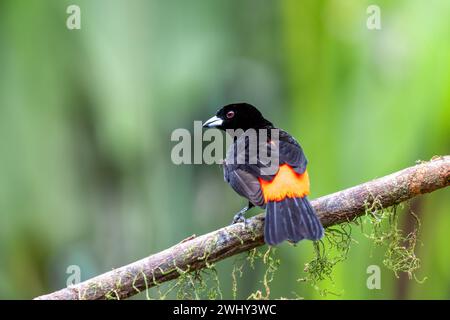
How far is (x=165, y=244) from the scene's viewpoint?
6.07 meters

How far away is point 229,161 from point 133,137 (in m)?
1.38

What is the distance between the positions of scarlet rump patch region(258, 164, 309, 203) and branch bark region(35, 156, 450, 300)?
0.56 feet

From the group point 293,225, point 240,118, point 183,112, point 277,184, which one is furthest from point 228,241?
point 183,112

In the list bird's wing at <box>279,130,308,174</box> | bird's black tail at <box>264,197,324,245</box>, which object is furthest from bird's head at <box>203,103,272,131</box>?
bird's black tail at <box>264,197,324,245</box>

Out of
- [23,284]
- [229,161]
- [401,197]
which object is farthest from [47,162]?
[401,197]

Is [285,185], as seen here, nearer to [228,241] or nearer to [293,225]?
[293,225]

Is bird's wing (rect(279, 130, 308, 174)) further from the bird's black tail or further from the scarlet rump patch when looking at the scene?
the bird's black tail

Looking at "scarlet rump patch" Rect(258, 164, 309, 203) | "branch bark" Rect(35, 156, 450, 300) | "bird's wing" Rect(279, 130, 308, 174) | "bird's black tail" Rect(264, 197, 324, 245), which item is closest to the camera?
"branch bark" Rect(35, 156, 450, 300)

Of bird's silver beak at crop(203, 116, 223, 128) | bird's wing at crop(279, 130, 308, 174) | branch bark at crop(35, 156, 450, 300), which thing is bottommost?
branch bark at crop(35, 156, 450, 300)

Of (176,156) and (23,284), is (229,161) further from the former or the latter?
(23,284)

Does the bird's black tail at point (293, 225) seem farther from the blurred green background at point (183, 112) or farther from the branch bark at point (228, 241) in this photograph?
A: the blurred green background at point (183, 112)

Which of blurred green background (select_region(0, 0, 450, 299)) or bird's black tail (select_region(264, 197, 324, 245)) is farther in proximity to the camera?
blurred green background (select_region(0, 0, 450, 299))

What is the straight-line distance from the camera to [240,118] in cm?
500

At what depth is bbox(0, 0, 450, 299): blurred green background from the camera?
5.02 meters
